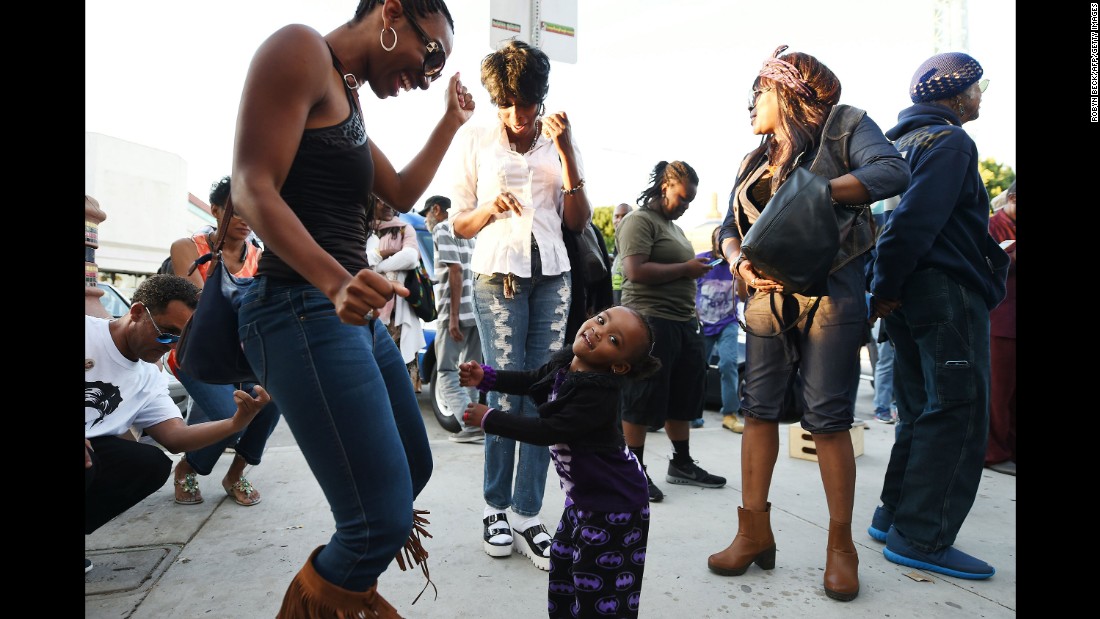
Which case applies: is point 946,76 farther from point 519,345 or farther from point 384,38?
point 384,38

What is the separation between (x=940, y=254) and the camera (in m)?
2.81

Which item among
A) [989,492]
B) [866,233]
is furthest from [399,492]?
[989,492]

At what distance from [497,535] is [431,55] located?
2025 millimetres

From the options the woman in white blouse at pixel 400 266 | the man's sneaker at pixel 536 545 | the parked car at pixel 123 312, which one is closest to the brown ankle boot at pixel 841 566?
the man's sneaker at pixel 536 545

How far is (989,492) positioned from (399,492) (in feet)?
13.3

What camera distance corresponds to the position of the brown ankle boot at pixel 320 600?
60.2 inches

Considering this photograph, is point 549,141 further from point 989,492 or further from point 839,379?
point 989,492

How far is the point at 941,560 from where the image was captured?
9.05 ft

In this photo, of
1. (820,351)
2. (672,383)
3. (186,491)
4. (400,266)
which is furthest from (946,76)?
(186,491)

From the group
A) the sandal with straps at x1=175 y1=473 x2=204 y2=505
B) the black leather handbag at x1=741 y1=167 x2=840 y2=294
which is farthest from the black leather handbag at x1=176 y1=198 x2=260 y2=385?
the sandal with straps at x1=175 y1=473 x2=204 y2=505

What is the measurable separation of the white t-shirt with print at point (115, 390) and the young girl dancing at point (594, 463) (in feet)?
5.58

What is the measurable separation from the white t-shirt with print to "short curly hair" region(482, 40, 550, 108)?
1.97 metres
